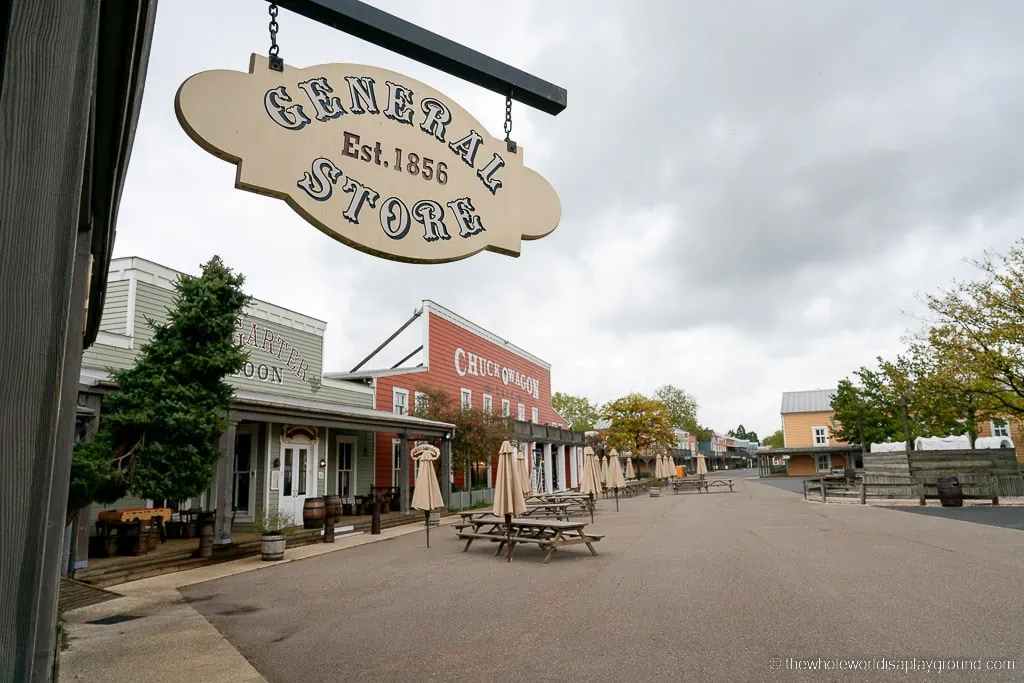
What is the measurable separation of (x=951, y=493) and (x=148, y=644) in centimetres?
2177

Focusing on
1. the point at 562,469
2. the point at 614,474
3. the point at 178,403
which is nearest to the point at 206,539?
the point at 178,403

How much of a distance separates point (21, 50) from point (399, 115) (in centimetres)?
148

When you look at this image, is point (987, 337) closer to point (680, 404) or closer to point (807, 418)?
point (807, 418)

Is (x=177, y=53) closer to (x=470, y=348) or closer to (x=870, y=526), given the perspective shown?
(x=870, y=526)

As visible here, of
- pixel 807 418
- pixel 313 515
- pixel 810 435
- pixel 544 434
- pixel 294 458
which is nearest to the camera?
pixel 313 515

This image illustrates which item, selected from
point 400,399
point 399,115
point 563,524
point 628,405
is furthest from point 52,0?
point 628,405

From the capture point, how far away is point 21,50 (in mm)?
1280

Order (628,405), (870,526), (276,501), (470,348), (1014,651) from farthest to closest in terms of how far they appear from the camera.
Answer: (628,405), (470,348), (276,501), (870,526), (1014,651)

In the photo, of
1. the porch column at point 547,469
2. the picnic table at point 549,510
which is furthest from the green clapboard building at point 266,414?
the porch column at point 547,469

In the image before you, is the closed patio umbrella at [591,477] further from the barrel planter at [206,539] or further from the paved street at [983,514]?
the barrel planter at [206,539]

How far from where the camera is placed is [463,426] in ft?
76.6

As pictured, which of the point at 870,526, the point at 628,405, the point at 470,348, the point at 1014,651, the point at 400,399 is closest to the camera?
the point at 1014,651

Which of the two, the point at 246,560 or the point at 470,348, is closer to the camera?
the point at 246,560

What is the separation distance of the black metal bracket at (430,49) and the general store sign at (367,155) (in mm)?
178
